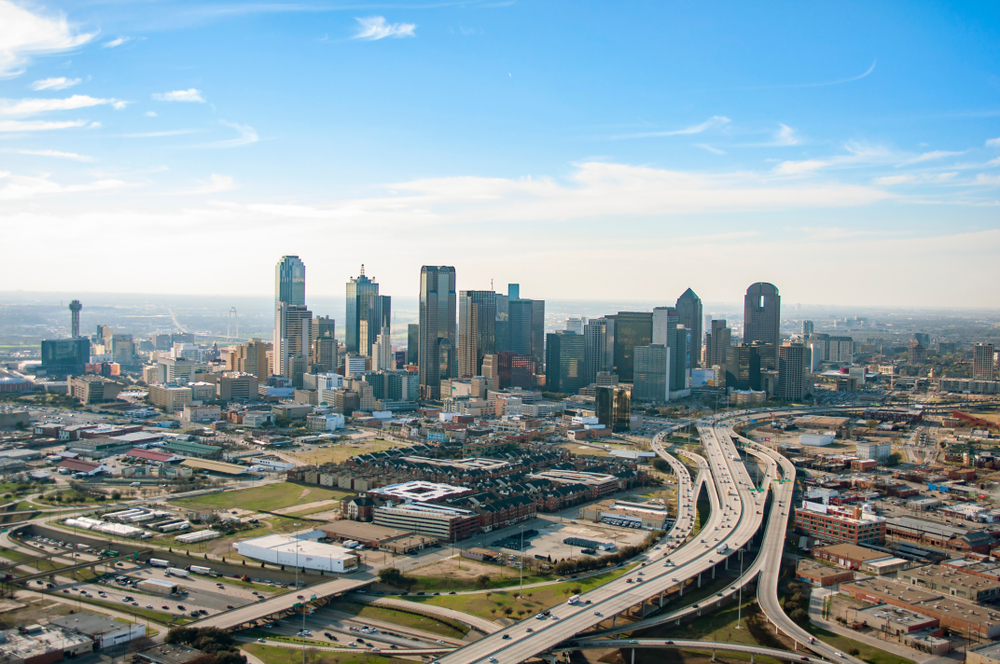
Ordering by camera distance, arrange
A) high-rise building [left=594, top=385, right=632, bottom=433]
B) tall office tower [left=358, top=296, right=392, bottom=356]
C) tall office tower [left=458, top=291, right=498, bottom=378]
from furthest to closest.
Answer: tall office tower [left=358, top=296, right=392, bottom=356] < tall office tower [left=458, top=291, right=498, bottom=378] < high-rise building [left=594, top=385, right=632, bottom=433]

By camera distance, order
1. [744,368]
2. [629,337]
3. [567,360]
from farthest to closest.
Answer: [629,337] < [744,368] < [567,360]

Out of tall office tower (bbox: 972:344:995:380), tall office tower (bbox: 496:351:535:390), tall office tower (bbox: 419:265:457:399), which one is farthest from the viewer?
tall office tower (bbox: 972:344:995:380)

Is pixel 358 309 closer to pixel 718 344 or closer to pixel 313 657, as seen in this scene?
pixel 718 344

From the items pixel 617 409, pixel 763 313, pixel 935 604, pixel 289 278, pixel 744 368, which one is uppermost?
pixel 289 278

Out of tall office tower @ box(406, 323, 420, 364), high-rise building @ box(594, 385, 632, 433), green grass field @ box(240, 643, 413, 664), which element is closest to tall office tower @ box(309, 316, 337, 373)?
tall office tower @ box(406, 323, 420, 364)

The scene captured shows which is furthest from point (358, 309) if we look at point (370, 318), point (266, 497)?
point (266, 497)

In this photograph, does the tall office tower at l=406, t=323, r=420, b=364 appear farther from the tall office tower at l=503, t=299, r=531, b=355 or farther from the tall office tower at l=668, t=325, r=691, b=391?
the tall office tower at l=668, t=325, r=691, b=391
